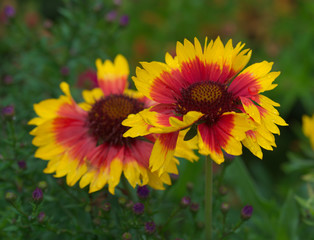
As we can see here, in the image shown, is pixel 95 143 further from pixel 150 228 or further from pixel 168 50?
pixel 168 50

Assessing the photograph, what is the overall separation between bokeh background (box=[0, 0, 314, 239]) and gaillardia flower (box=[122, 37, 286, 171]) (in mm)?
449

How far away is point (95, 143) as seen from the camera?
39.9 inches

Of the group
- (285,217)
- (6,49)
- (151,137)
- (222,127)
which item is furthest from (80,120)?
(6,49)

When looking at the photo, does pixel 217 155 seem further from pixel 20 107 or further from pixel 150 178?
pixel 20 107

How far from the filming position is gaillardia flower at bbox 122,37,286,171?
0.76 metres

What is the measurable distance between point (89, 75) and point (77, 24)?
20 cm

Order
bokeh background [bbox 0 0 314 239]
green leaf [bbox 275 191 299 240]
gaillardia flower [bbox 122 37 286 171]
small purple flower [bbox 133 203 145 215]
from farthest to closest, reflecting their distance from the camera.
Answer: bokeh background [bbox 0 0 314 239]
green leaf [bbox 275 191 299 240]
small purple flower [bbox 133 203 145 215]
gaillardia flower [bbox 122 37 286 171]

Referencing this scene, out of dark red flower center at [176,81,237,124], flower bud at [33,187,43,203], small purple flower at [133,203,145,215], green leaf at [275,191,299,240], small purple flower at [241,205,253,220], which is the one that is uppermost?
dark red flower center at [176,81,237,124]

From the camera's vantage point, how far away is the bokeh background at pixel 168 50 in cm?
140

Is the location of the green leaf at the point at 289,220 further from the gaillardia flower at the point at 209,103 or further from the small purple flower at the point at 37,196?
the small purple flower at the point at 37,196

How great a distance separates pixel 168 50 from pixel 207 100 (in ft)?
4.96

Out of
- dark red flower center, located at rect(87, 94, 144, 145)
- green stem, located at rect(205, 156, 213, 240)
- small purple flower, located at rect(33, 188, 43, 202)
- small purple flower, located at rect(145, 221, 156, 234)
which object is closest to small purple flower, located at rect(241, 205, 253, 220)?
green stem, located at rect(205, 156, 213, 240)

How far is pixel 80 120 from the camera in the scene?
1083mm

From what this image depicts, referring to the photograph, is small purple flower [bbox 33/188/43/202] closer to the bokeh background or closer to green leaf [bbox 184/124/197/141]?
the bokeh background
